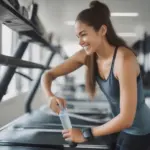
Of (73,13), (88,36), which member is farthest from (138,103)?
(73,13)

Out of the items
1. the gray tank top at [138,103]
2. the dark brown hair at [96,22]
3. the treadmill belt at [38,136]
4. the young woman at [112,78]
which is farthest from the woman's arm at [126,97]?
the treadmill belt at [38,136]

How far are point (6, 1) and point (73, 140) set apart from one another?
0.76 meters

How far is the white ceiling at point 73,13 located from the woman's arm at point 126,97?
160cm

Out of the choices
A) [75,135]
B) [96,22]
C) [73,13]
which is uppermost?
[73,13]

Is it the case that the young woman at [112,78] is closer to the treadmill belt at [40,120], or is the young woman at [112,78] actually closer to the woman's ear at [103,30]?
the woman's ear at [103,30]

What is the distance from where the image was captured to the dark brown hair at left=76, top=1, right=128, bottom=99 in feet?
4.33

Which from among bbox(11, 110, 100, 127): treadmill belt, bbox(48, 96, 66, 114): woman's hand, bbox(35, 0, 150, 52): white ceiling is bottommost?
bbox(11, 110, 100, 127): treadmill belt

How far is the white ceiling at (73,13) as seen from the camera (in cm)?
320

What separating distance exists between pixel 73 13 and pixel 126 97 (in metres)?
2.47

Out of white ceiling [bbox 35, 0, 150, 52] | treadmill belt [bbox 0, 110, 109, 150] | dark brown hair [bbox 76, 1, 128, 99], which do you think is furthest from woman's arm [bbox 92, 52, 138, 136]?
white ceiling [bbox 35, 0, 150, 52]

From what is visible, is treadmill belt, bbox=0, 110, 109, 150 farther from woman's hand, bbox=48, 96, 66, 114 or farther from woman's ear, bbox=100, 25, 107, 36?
woman's ear, bbox=100, 25, 107, 36

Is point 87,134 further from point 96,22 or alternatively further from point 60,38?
point 60,38

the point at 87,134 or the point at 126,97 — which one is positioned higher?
the point at 126,97

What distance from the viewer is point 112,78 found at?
1.31m
